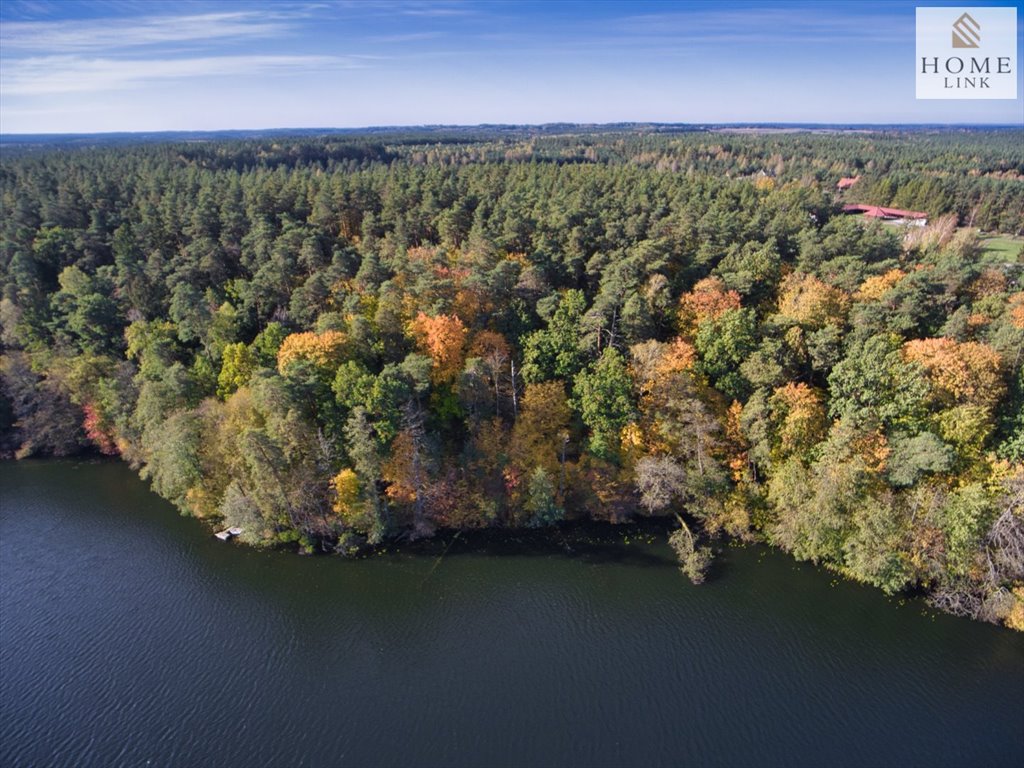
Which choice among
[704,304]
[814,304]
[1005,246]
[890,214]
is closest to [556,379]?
[704,304]

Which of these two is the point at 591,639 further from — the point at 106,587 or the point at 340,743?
the point at 106,587

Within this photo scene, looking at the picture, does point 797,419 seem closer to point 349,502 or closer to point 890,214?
point 349,502

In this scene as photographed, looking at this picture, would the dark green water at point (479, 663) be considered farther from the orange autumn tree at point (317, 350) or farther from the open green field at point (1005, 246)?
the open green field at point (1005, 246)

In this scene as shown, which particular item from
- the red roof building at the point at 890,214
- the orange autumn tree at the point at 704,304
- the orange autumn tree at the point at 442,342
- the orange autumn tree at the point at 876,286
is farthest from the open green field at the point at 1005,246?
the orange autumn tree at the point at 442,342

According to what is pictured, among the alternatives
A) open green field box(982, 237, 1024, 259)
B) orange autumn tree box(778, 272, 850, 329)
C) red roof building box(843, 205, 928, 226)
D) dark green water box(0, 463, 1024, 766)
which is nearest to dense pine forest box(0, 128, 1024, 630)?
orange autumn tree box(778, 272, 850, 329)

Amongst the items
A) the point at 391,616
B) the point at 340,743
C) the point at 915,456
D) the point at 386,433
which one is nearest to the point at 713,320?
the point at 915,456

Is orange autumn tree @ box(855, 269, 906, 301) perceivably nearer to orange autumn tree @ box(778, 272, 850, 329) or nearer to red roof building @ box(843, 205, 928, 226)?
orange autumn tree @ box(778, 272, 850, 329)
